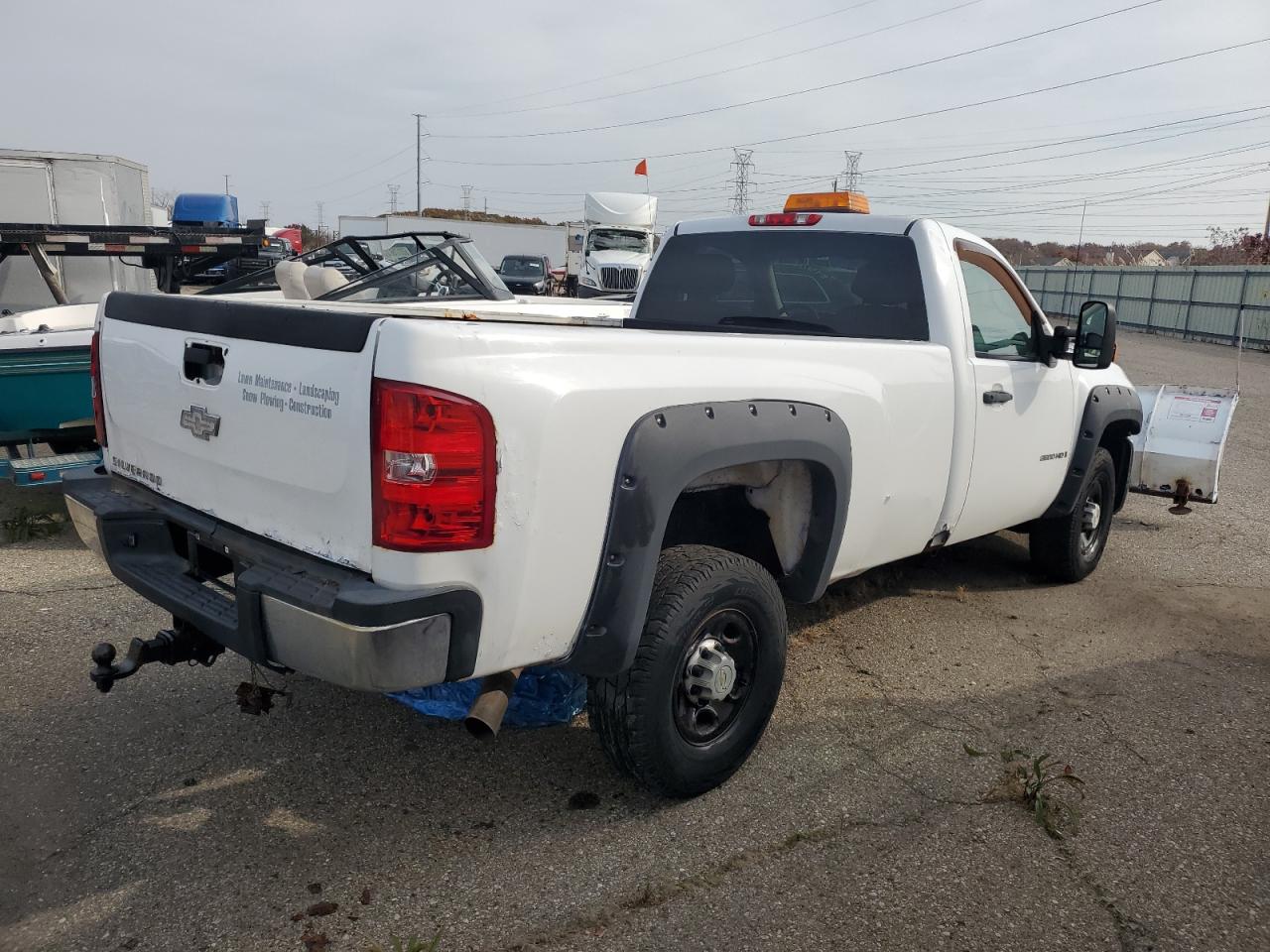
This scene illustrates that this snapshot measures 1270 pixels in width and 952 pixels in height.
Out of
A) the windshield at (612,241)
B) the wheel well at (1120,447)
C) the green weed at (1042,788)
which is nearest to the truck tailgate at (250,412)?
the green weed at (1042,788)

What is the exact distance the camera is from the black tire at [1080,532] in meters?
5.40

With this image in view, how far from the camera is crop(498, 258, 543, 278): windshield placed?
30.2m

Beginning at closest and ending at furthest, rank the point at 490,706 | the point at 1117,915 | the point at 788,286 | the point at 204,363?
the point at 490,706 → the point at 1117,915 → the point at 204,363 → the point at 788,286

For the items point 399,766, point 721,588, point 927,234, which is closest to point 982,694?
point 721,588

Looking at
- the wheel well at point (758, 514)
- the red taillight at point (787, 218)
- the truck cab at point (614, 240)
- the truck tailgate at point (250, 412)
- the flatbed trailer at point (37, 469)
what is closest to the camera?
the truck tailgate at point (250, 412)

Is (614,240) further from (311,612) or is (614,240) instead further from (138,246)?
(311,612)

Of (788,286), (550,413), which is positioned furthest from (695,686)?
(788,286)

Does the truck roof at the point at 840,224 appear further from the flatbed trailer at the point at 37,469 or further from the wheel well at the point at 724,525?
the flatbed trailer at the point at 37,469

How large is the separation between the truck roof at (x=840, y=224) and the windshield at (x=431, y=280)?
1127 mm

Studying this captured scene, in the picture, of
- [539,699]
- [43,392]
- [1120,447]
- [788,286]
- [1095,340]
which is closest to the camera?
[539,699]

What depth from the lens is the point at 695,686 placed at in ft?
10.2

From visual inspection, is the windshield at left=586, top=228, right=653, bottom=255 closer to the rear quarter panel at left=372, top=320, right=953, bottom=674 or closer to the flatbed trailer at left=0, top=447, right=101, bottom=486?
the flatbed trailer at left=0, top=447, right=101, bottom=486

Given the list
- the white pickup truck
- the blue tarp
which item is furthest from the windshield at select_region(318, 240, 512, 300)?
the blue tarp

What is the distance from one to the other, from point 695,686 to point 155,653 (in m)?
1.67
